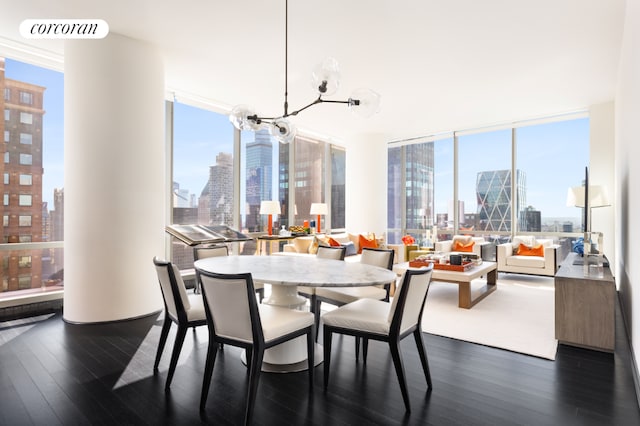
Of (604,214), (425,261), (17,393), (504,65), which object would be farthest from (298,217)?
(17,393)

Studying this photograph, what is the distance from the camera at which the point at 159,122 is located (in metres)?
4.15

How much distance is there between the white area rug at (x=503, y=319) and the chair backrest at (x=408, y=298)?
4.33 feet

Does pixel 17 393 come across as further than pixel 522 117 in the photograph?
No

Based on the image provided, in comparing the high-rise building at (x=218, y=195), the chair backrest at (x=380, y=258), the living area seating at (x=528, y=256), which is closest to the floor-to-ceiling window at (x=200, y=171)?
the high-rise building at (x=218, y=195)

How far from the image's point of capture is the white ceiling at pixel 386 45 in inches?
131

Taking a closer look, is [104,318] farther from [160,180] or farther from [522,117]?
[522,117]

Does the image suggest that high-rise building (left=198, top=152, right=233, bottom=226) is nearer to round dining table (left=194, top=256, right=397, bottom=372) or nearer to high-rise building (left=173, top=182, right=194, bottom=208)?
high-rise building (left=173, top=182, right=194, bottom=208)

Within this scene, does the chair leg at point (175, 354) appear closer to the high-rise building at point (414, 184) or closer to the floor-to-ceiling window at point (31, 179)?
the floor-to-ceiling window at point (31, 179)

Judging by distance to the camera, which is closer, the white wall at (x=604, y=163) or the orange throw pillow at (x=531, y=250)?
the white wall at (x=604, y=163)

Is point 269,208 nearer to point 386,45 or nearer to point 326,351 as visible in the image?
point 386,45

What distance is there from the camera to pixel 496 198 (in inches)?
299

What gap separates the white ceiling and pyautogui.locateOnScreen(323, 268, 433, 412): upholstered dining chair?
253cm

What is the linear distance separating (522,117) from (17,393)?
26.0 ft

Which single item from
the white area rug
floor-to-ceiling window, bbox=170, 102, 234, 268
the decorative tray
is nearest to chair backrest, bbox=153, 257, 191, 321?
the white area rug
